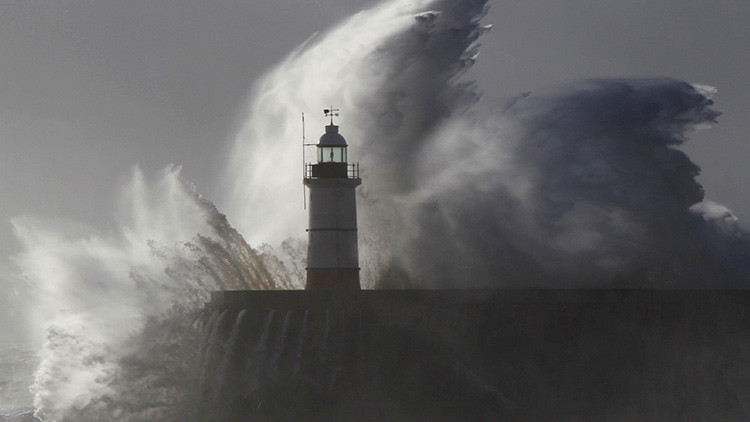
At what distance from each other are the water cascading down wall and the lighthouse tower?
2.06 metres

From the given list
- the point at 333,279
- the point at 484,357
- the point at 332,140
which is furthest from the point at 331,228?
the point at 484,357

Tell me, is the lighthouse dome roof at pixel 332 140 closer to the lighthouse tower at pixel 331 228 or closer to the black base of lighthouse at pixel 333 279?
the lighthouse tower at pixel 331 228

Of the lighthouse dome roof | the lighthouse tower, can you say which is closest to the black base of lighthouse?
the lighthouse tower

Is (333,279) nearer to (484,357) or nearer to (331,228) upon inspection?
(331,228)

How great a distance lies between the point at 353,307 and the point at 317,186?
12.6 feet

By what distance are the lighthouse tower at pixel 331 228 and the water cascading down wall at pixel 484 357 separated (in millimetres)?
2057

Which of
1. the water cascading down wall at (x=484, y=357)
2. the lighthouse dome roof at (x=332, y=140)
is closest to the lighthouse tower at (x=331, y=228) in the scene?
the lighthouse dome roof at (x=332, y=140)

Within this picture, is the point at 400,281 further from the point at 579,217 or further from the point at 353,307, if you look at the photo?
the point at 353,307

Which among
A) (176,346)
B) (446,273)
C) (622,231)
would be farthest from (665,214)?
(176,346)

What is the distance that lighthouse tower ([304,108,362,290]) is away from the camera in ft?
135

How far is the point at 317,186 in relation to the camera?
41.1 metres

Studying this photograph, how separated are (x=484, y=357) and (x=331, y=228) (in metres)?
5.35

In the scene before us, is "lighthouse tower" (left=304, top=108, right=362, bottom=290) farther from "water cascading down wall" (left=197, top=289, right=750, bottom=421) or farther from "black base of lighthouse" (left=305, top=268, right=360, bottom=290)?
"water cascading down wall" (left=197, top=289, right=750, bottom=421)

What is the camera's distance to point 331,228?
135 ft
